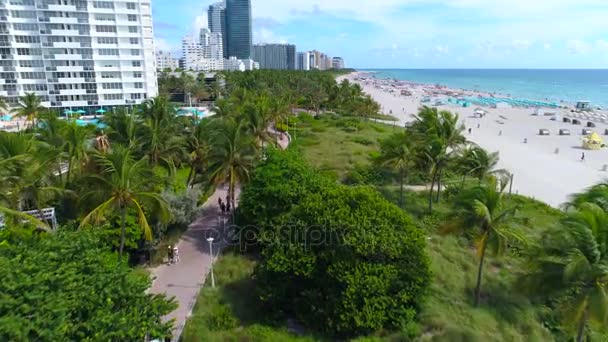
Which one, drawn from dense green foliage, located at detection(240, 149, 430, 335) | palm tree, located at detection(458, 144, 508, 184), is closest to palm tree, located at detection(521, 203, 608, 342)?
dense green foliage, located at detection(240, 149, 430, 335)

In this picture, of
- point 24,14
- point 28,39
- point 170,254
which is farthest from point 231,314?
point 24,14

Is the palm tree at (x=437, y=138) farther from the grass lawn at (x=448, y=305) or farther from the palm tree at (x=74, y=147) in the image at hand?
the palm tree at (x=74, y=147)

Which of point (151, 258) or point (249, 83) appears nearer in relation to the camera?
point (151, 258)

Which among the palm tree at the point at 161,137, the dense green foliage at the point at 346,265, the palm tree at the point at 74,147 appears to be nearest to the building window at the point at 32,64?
the palm tree at the point at 161,137

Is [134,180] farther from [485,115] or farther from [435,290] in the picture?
[485,115]

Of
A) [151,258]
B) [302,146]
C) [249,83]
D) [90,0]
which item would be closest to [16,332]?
[151,258]
